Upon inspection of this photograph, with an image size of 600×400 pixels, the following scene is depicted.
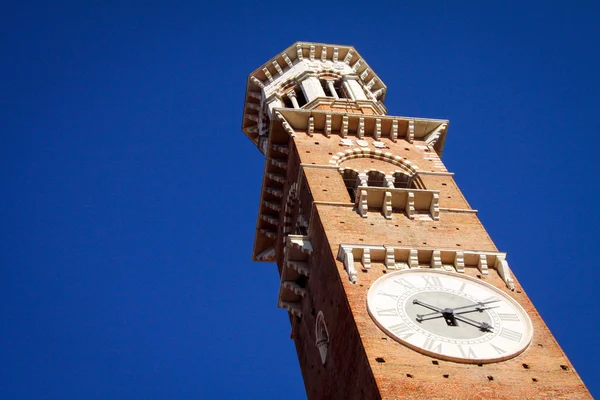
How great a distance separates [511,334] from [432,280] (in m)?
2.41

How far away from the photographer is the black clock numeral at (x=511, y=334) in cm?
1803

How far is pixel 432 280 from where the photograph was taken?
65.2ft

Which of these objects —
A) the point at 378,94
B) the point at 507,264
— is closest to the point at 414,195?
the point at 507,264

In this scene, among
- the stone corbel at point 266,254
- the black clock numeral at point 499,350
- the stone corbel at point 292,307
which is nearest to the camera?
the black clock numeral at point 499,350

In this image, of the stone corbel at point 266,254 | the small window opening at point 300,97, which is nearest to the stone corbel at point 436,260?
the stone corbel at point 266,254

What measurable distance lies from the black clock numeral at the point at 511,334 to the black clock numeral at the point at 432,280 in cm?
202

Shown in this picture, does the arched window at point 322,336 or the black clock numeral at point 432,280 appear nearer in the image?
the black clock numeral at point 432,280

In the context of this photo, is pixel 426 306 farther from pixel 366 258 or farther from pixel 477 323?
pixel 366 258

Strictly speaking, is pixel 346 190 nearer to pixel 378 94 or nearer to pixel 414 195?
pixel 414 195

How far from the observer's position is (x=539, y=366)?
56.5 ft

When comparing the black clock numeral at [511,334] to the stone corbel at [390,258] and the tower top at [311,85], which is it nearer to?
the stone corbel at [390,258]

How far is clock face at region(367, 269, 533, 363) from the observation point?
57.4ft

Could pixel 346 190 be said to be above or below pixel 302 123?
below

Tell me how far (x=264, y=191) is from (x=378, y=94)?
26.4 feet
